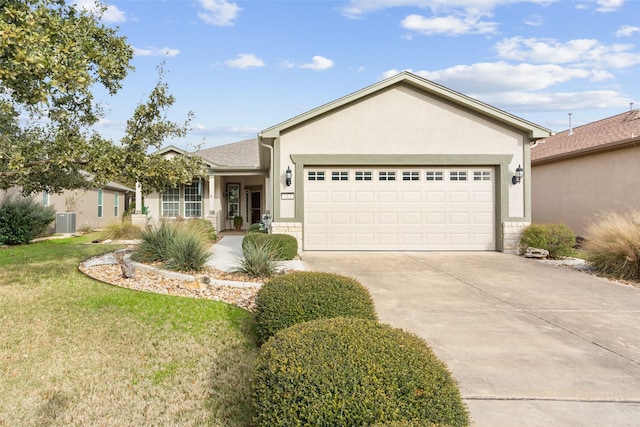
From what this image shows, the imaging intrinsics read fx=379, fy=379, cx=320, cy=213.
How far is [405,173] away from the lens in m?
11.6

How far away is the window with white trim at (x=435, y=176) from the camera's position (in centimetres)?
1158

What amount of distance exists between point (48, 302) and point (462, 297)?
657 centimetres

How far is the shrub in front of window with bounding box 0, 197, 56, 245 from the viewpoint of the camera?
43.2 feet

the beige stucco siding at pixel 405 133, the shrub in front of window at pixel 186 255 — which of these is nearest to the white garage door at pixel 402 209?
the beige stucco siding at pixel 405 133

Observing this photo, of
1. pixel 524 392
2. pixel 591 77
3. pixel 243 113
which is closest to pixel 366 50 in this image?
pixel 243 113

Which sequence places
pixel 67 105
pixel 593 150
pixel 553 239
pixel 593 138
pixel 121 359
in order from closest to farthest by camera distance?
pixel 121 359 < pixel 67 105 < pixel 553 239 < pixel 593 150 < pixel 593 138

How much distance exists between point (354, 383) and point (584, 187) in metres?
15.9

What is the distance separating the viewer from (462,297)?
6.29 m

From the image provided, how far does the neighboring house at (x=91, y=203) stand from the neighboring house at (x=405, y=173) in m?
9.83

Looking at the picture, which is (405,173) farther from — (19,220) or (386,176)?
(19,220)

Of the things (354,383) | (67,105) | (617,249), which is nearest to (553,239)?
(617,249)

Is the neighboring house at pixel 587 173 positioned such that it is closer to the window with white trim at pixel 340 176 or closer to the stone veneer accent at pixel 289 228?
the window with white trim at pixel 340 176

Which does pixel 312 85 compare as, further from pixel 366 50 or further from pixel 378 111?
pixel 378 111

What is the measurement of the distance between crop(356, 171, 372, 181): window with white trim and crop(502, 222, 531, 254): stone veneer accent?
4.25 m
